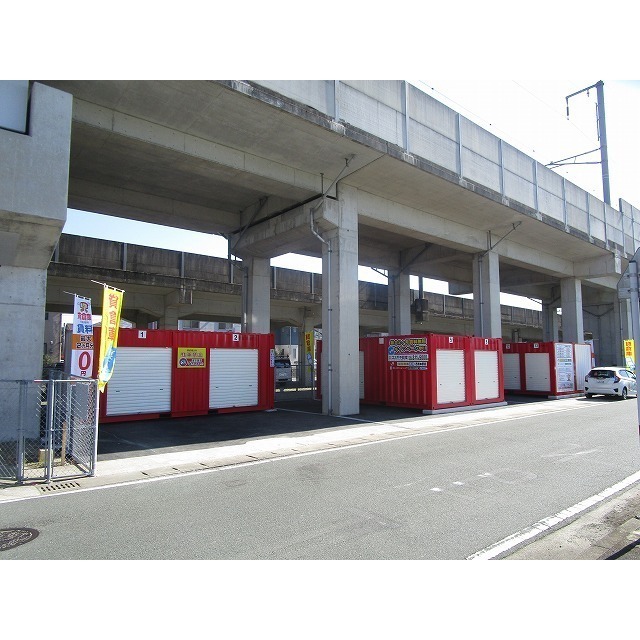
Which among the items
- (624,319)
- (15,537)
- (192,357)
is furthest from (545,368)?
(15,537)

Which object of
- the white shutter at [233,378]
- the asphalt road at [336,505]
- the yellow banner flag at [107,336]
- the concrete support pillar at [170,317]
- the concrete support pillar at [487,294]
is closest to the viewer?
the asphalt road at [336,505]

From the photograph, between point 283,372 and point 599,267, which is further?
point 283,372

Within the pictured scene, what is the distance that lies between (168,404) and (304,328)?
65.5ft

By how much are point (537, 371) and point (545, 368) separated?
1.43 ft

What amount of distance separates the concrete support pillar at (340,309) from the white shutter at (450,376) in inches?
121

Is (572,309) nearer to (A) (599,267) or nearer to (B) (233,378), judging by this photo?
(A) (599,267)

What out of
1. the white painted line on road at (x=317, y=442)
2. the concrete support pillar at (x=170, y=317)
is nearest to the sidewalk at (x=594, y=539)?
the white painted line on road at (x=317, y=442)

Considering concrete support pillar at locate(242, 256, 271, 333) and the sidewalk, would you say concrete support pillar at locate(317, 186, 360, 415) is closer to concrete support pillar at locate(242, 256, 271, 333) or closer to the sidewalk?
concrete support pillar at locate(242, 256, 271, 333)

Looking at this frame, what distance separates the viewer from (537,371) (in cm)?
2348

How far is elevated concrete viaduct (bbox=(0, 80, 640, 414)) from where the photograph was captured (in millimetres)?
10367

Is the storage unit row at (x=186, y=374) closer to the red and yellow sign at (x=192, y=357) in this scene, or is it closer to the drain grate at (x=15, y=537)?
the red and yellow sign at (x=192, y=357)

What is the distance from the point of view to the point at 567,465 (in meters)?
8.27

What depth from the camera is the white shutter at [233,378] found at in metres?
15.5

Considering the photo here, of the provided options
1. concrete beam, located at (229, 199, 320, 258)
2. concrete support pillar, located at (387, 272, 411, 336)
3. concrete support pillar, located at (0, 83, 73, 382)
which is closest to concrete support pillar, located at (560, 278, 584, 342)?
concrete support pillar, located at (387, 272, 411, 336)
